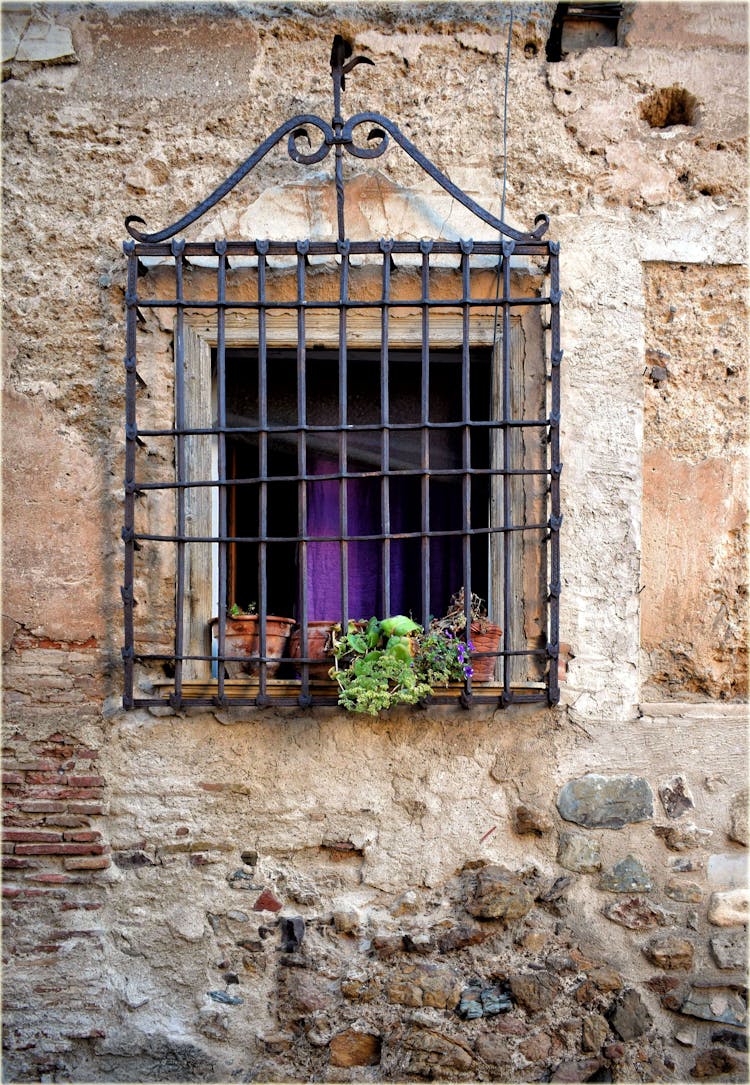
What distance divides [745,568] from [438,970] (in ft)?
5.16

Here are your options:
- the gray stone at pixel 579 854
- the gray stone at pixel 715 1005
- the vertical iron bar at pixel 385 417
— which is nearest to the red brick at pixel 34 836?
the vertical iron bar at pixel 385 417

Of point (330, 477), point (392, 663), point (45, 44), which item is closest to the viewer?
point (392, 663)

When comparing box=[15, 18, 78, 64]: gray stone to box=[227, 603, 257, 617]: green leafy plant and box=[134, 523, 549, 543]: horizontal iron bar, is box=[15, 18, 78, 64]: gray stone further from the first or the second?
box=[227, 603, 257, 617]: green leafy plant

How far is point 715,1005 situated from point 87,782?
2026 millimetres

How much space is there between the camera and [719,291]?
321 cm

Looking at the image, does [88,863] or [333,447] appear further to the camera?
[333,447]

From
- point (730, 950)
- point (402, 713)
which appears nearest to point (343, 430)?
point (402, 713)

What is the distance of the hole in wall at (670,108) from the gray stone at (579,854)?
2.32 meters

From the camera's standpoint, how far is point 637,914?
119 inches

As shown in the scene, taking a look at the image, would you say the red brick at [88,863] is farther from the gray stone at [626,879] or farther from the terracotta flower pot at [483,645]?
the gray stone at [626,879]

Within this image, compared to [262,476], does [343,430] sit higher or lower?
higher

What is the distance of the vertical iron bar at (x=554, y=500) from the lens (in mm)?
3023

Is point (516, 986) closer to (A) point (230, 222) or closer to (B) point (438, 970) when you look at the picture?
(B) point (438, 970)

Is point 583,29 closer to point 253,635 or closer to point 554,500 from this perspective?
point 554,500
